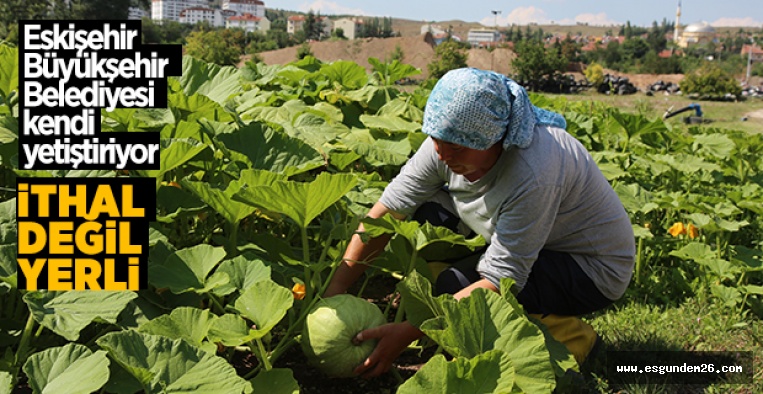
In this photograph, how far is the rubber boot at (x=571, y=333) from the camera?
2.26 m

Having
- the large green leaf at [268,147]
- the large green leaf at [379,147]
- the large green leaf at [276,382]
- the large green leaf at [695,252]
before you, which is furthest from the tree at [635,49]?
the large green leaf at [276,382]

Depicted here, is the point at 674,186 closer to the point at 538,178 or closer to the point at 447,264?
the point at 447,264

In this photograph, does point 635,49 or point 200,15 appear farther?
point 200,15

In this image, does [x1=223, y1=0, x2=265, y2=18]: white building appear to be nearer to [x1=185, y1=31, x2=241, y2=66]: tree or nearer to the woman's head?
[x1=185, y1=31, x2=241, y2=66]: tree

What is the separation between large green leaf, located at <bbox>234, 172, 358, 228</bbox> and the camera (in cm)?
168

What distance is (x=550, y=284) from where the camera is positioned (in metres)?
2.18

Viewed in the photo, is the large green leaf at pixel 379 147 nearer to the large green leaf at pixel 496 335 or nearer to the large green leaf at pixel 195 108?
the large green leaf at pixel 195 108

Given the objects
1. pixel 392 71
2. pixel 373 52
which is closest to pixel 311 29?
pixel 373 52

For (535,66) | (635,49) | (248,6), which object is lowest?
(535,66)

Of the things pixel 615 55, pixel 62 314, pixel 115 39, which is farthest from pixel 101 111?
pixel 615 55

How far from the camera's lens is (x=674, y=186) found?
3.86m

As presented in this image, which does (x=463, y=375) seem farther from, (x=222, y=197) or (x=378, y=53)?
(x=378, y=53)

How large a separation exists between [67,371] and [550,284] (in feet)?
4.54

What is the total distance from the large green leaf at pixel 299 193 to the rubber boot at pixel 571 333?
2.86ft
